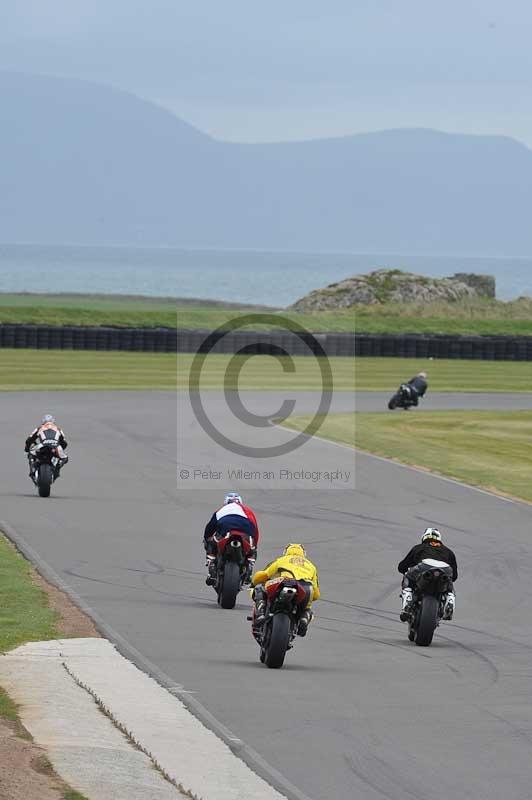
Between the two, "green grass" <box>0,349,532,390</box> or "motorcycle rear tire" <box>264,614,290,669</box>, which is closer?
"motorcycle rear tire" <box>264,614,290,669</box>

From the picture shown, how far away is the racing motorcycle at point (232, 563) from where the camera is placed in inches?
663

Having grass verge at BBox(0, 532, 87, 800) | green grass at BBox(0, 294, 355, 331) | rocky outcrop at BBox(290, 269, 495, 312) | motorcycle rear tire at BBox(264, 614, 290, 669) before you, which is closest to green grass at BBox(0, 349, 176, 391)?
green grass at BBox(0, 294, 355, 331)

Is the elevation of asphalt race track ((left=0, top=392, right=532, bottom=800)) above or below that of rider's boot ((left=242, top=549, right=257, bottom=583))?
below

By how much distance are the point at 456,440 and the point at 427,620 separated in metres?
26.7

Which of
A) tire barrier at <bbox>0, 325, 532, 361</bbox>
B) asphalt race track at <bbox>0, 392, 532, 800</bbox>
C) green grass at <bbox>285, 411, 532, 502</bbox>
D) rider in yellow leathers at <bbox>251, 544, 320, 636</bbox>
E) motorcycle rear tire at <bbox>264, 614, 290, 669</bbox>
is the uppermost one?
tire barrier at <bbox>0, 325, 532, 361</bbox>

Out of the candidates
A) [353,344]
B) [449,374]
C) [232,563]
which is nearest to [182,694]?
[232,563]

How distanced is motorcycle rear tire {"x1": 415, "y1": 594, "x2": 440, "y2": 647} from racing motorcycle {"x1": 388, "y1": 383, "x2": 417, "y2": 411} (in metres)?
35.6

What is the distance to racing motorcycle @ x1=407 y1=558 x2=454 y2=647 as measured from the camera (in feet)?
49.1

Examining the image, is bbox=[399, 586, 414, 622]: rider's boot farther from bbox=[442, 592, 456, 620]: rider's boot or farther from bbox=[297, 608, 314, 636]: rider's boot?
bbox=[297, 608, 314, 636]: rider's boot

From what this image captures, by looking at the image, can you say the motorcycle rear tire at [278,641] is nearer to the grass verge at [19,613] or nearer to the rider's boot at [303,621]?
the rider's boot at [303,621]

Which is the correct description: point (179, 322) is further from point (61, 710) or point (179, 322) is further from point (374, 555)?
point (61, 710)

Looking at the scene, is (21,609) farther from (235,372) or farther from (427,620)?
(235,372)

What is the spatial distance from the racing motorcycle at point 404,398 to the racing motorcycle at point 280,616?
37.2 metres

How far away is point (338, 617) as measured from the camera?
16797mm
